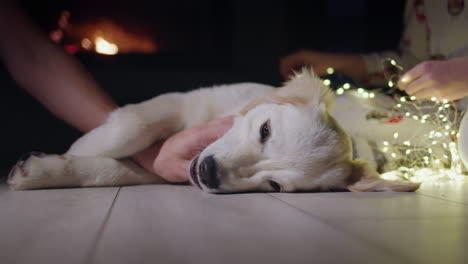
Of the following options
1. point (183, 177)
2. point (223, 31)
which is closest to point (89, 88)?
point (183, 177)

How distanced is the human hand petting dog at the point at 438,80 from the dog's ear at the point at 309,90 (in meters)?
0.35

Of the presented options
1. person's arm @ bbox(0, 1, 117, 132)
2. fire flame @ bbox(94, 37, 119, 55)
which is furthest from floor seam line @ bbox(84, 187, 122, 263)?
fire flame @ bbox(94, 37, 119, 55)

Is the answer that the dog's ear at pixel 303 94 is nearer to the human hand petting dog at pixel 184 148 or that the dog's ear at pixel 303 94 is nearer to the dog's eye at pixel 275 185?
the human hand petting dog at pixel 184 148

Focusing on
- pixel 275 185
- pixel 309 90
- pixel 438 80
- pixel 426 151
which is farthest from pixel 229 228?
pixel 426 151

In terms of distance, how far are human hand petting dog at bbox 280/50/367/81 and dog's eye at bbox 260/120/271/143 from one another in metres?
1.15

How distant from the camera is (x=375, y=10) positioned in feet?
12.3

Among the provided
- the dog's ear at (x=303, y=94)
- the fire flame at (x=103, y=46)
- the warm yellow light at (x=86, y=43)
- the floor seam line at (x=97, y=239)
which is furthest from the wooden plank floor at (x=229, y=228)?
the warm yellow light at (x=86, y=43)

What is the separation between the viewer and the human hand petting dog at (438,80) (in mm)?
1608

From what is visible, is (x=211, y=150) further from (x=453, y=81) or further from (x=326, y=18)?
(x=326, y=18)

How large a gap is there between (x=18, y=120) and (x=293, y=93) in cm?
183

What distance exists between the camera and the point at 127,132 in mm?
1606

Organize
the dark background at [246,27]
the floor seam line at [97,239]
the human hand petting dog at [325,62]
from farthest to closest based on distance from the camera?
the dark background at [246,27] → the human hand petting dog at [325,62] → the floor seam line at [97,239]

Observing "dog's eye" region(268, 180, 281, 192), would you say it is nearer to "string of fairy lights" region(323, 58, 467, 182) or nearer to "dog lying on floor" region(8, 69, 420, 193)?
"dog lying on floor" region(8, 69, 420, 193)

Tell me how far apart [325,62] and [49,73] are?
1670 millimetres
